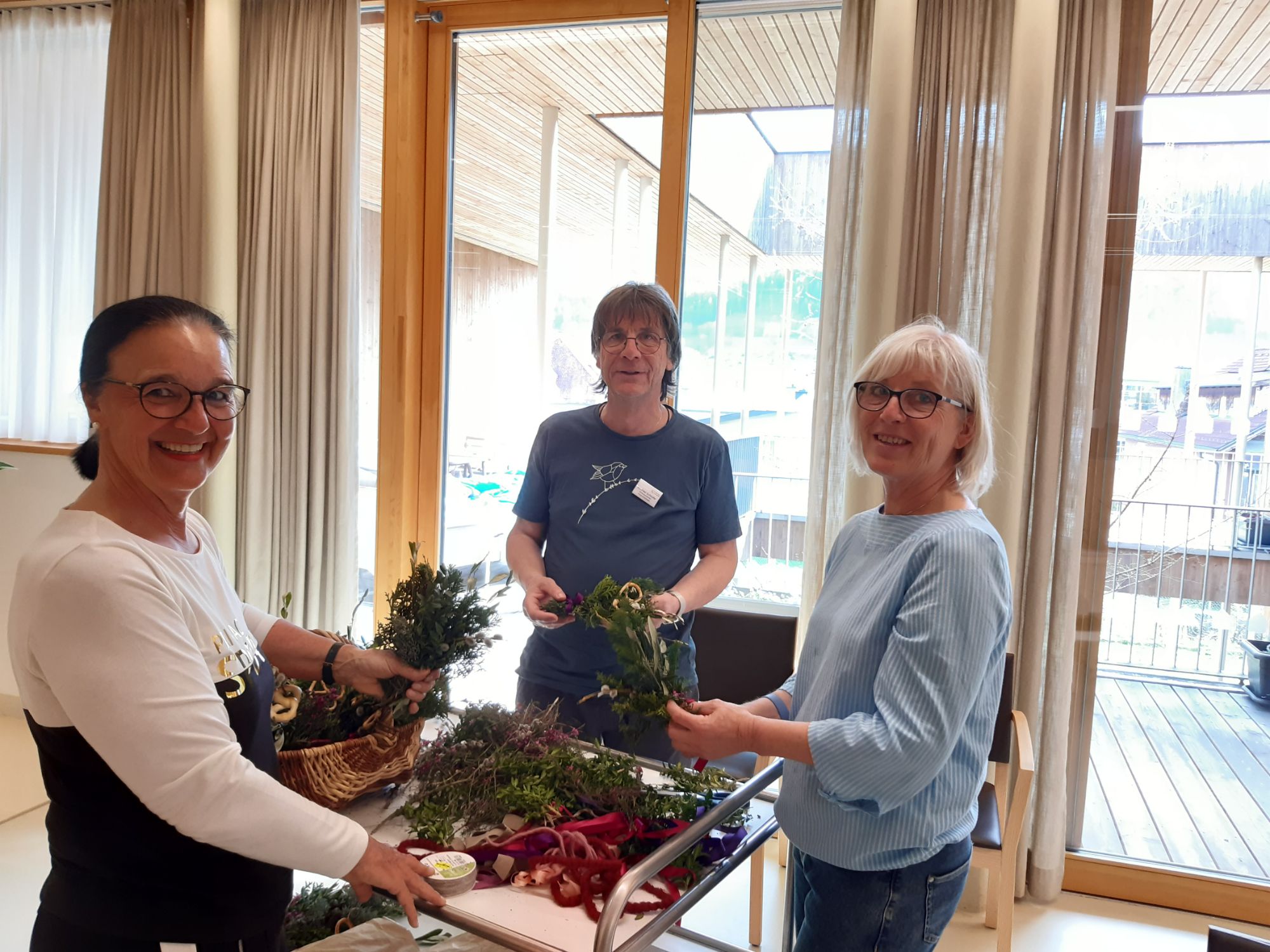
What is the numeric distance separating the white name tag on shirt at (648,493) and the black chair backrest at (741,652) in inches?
39.9

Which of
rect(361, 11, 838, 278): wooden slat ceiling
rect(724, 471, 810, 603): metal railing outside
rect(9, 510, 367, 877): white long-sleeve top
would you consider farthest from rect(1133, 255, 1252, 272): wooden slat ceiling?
rect(9, 510, 367, 877): white long-sleeve top

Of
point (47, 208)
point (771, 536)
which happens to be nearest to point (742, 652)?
point (771, 536)

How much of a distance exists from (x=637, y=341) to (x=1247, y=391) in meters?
2.32

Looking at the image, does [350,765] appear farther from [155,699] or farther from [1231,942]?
[1231,942]

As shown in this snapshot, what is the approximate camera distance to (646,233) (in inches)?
147

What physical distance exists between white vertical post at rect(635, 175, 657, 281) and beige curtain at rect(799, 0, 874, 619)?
73 cm

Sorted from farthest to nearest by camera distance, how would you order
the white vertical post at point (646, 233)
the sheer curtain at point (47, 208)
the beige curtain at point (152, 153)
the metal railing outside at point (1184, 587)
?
the sheer curtain at point (47, 208)
the beige curtain at point (152, 153)
the white vertical post at point (646, 233)
the metal railing outside at point (1184, 587)

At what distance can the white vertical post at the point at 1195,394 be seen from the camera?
10.5 ft

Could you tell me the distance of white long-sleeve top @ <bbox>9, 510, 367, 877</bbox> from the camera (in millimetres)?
1156

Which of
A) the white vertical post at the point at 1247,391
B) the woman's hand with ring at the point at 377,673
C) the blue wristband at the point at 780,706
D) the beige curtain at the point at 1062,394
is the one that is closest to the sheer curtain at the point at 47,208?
the woman's hand with ring at the point at 377,673

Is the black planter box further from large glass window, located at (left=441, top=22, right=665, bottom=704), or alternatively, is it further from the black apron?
the black apron

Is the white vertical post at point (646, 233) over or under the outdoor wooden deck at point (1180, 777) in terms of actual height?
over

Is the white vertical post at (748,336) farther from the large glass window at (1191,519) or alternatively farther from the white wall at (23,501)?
the white wall at (23,501)

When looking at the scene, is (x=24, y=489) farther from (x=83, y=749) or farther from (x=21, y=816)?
(x=83, y=749)
